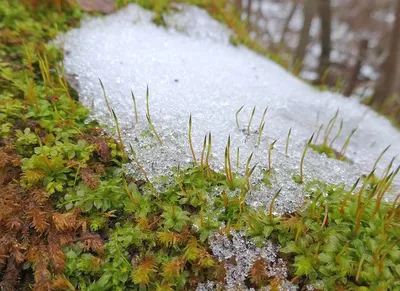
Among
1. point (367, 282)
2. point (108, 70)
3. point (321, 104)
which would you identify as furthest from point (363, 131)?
point (108, 70)

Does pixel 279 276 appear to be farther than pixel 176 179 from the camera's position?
No

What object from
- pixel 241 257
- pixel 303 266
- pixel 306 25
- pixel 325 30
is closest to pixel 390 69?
pixel 325 30

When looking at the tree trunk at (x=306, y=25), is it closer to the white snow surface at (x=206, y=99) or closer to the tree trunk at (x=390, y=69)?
the tree trunk at (x=390, y=69)

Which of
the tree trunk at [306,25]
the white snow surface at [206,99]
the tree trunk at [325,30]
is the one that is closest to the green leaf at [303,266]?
the white snow surface at [206,99]

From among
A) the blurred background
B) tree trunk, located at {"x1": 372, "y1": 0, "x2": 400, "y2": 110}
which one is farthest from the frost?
tree trunk, located at {"x1": 372, "y1": 0, "x2": 400, "y2": 110}

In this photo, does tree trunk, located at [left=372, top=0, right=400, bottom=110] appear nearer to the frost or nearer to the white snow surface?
the white snow surface

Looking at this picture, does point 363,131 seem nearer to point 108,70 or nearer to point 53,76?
A: point 108,70
